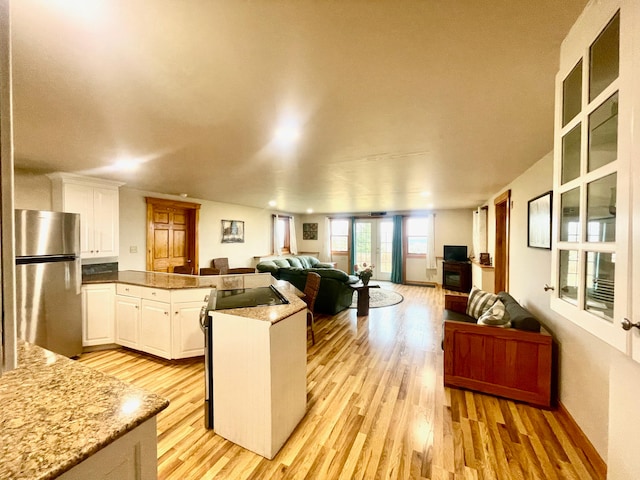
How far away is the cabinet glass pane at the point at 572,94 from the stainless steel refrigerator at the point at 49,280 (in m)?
4.33

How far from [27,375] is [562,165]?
7.85 ft

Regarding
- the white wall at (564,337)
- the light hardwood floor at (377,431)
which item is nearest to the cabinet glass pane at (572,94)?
the white wall at (564,337)

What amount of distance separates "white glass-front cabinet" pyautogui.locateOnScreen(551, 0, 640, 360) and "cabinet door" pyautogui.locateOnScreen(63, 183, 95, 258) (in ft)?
15.6

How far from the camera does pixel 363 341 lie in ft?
12.1

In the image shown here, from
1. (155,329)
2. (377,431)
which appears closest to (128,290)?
(155,329)

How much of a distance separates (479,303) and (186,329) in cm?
354

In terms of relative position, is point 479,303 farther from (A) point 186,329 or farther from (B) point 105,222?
(B) point 105,222

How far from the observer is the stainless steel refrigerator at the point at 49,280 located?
8.82ft

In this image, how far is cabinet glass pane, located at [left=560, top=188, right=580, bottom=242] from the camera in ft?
3.58

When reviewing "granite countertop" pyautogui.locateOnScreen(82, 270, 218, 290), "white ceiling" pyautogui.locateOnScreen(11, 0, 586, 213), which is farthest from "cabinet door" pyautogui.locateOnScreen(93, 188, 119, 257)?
"white ceiling" pyautogui.locateOnScreen(11, 0, 586, 213)

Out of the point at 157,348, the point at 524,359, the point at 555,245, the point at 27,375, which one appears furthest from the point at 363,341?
the point at 27,375

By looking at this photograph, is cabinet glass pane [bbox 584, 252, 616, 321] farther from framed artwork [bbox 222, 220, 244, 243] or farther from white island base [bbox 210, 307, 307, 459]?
framed artwork [bbox 222, 220, 244, 243]

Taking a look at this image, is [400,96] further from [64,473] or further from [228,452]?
[228,452]

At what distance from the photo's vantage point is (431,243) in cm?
Answer: 778
